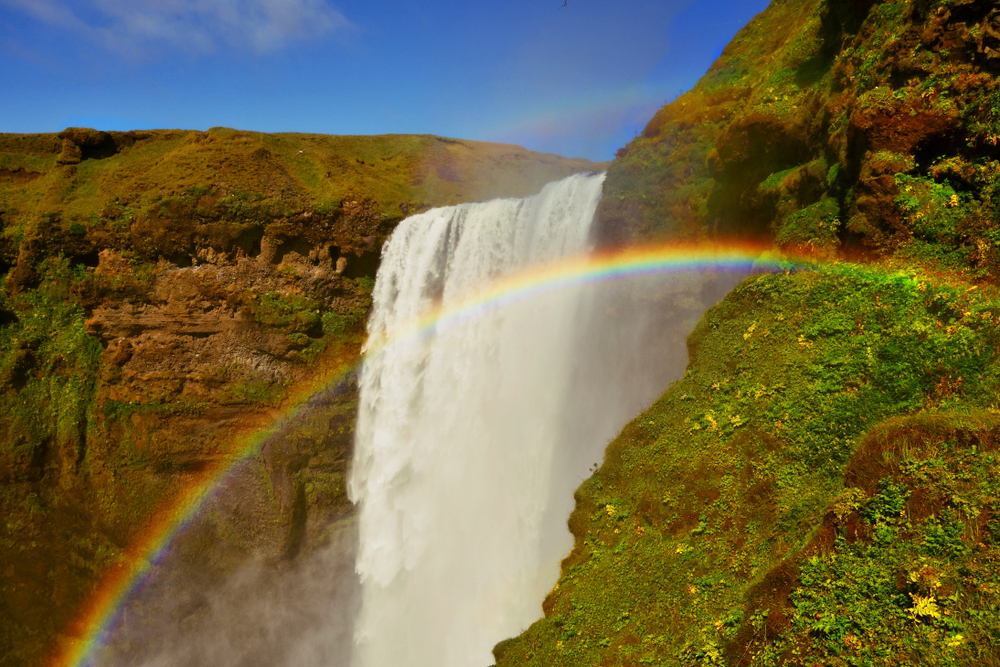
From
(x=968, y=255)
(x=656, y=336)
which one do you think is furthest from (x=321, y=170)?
(x=968, y=255)

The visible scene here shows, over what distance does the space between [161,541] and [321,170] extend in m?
16.0

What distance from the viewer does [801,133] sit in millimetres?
9664

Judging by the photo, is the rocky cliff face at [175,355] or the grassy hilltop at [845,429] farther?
the rocky cliff face at [175,355]

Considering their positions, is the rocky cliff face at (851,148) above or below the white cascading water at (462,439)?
above

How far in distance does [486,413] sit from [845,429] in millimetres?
10546

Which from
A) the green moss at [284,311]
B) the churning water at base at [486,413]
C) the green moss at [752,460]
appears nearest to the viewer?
the green moss at [752,460]

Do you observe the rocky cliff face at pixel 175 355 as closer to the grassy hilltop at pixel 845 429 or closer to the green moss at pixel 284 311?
the green moss at pixel 284 311

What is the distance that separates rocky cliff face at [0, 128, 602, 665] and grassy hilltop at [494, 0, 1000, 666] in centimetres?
1498

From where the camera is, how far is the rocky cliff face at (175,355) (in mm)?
19578

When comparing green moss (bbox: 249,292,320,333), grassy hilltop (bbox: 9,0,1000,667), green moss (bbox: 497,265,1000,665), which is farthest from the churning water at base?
green moss (bbox: 497,265,1000,665)

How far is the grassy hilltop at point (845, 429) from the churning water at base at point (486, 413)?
178 inches

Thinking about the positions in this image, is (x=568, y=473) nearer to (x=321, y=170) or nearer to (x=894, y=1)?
(x=894, y=1)

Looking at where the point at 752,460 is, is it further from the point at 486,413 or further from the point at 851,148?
the point at 486,413

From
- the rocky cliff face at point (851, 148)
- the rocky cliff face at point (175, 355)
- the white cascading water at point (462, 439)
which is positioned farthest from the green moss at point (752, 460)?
the rocky cliff face at point (175, 355)
